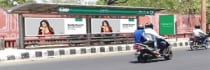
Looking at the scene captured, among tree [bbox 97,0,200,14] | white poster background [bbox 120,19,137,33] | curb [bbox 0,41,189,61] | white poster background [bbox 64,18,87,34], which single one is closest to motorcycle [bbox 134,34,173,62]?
curb [bbox 0,41,189,61]

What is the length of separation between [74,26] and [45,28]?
5.46 feet

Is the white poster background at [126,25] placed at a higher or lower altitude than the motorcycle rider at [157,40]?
higher

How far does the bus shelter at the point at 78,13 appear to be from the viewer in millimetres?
24056

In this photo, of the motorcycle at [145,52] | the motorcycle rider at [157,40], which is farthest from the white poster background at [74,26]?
the motorcycle at [145,52]

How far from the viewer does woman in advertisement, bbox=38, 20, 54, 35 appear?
81.9 ft

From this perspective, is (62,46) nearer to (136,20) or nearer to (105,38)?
(105,38)

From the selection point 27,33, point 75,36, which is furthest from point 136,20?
point 27,33

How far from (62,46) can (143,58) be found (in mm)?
9819

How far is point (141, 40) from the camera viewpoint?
55.2ft

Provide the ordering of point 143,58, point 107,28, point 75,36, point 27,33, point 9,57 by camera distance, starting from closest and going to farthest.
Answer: point 143,58 → point 9,57 → point 27,33 → point 75,36 → point 107,28

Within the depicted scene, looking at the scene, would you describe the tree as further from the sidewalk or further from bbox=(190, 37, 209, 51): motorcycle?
bbox=(190, 37, 209, 51): motorcycle

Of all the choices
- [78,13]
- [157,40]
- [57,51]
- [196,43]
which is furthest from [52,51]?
[196,43]

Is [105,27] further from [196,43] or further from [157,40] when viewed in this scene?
[157,40]

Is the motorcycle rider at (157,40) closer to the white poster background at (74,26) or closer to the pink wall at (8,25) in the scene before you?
the white poster background at (74,26)
